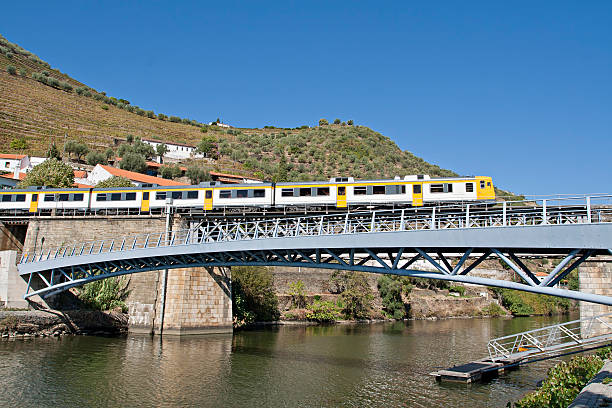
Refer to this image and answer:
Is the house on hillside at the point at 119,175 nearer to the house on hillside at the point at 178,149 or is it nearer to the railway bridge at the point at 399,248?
the railway bridge at the point at 399,248

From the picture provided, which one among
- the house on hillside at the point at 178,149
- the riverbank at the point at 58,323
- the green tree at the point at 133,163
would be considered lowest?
the riverbank at the point at 58,323

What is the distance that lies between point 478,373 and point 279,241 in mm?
8696

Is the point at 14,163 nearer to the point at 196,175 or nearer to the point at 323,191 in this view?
the point at 196,175

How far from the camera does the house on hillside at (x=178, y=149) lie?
8588 cm

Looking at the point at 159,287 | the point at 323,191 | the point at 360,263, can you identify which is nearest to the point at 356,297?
the point at 323,191

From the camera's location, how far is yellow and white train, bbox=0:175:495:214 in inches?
1094

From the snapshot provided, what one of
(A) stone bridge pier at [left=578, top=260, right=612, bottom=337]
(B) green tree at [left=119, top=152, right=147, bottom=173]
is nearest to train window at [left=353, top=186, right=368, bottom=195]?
(A) stone bridge pier at [left=578, top=260, right=612, bottom=337]

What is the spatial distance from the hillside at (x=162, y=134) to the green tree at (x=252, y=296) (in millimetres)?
39526

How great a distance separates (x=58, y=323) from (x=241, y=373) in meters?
13.4

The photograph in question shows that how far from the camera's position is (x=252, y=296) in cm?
3603

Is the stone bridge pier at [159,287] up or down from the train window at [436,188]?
down

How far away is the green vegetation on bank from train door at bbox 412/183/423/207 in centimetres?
1320

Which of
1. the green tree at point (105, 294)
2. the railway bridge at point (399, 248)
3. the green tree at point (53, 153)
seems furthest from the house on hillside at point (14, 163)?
the green tree at point (105, 294)

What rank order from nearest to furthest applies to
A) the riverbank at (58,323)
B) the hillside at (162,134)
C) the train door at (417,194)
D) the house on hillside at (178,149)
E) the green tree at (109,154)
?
the riverbank at (58,323)
the train door at (417,194)
the green tree at (109,154)
the hillside at (162,134)
the house on hillside at (178,149)
